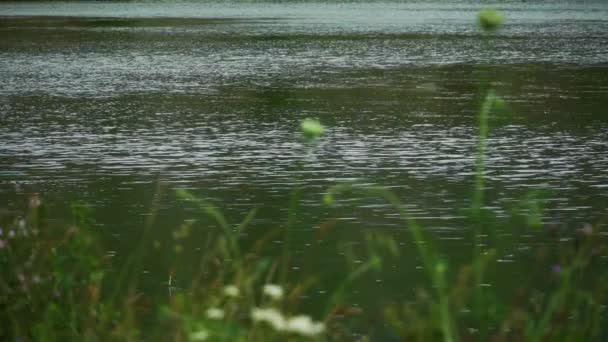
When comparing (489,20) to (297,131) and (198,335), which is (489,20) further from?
(297,131)

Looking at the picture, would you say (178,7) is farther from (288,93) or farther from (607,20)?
(288,93)

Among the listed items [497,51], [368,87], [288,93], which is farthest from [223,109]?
[497,51]

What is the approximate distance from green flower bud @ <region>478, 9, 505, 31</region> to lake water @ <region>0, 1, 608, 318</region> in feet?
3.00

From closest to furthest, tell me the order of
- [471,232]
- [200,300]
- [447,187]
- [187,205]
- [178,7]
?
[200,300] → [471,232] → [187,205] → [447,187] → [178,7]

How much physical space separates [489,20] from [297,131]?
1662cm

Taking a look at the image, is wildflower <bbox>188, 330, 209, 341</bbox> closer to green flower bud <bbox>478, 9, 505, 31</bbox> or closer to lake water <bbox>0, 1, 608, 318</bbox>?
lake water <bbox>0, 1, 608, 318</bbox>

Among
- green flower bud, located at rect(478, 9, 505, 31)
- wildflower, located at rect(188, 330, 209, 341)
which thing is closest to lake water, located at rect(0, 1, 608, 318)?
wildflower, located at rect(188, 330, 209, 341)

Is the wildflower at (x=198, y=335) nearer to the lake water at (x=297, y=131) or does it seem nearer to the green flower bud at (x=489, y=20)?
the lake water at (x=297, y=131)

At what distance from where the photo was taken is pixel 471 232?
11445 millimetres

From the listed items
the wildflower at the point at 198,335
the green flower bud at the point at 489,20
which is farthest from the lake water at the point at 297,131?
the green flower bud at the point at 489,20

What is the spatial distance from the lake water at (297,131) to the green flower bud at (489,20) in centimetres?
91

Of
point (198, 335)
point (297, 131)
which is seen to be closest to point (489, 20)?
point (198, 335)

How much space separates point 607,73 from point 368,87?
7.00m

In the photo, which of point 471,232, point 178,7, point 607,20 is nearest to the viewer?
point 471,232
